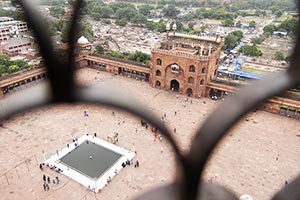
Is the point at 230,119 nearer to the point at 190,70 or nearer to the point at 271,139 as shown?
the point at 271,139

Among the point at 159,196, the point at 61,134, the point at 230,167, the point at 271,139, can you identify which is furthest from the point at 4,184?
the point at 271,139

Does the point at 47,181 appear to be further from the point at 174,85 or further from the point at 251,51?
the point at 251,51

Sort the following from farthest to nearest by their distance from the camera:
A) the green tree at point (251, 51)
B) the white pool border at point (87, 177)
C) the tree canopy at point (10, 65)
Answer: the green tree at point (251, 51)
the tree canopy at point (10, 65)
the white pool border at point (87, 177)

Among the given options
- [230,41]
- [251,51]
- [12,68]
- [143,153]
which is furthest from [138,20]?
[143,153]

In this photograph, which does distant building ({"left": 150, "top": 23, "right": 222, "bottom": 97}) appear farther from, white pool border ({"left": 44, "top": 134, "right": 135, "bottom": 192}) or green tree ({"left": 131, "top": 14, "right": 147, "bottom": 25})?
green tree ({"left": 131, "top": 14, "right": 147, "bottom": 25})

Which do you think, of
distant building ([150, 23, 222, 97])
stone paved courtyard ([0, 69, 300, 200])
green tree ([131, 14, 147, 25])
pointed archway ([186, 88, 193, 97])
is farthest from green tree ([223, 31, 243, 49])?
green tree ([131, 14, 147, 25])

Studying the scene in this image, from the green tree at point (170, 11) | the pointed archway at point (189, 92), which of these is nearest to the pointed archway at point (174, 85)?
the pointed archway at point (189, 92)

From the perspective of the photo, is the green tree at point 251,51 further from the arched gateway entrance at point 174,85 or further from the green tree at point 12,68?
the green tree at point 12,68
